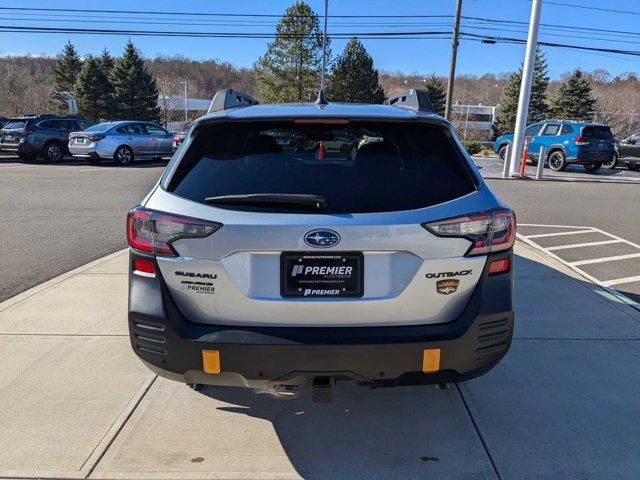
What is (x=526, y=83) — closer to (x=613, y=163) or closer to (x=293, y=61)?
(x=613, y=163)

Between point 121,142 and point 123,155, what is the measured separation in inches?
19.5

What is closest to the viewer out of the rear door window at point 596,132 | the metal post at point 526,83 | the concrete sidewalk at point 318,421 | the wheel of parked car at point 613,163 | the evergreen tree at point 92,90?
the concrete sidewalk at point 318,421

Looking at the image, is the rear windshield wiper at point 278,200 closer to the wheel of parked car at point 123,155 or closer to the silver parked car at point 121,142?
the silver parked car at point 121,142

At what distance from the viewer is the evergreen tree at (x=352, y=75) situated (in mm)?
55719

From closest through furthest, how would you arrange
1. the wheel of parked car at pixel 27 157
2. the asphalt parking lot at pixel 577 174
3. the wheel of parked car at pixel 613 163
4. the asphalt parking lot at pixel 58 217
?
the asphalt parking lot at pixel 58 217 < the asphalt parking lot at pixel 577 174 < the wheel of parked car at pixel 27 157 < the wheel of parked car at pixel 613 163

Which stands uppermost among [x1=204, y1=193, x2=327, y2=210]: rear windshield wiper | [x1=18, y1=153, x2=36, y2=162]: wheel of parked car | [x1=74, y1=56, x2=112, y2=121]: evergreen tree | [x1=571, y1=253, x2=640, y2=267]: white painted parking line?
[x1=74, y1=56, x2=112, y2=121]: evergreen tree

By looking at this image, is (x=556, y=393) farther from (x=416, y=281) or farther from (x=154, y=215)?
(x=154, y=215)

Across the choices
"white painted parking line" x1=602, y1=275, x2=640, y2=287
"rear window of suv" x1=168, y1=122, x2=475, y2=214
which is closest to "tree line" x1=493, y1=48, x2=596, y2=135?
"white painted parking line" x1=602, y1=275, x2=640, y2=287

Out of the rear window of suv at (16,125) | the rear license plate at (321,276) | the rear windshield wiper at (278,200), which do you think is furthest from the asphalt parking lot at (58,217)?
the rear license plate at (321,276)

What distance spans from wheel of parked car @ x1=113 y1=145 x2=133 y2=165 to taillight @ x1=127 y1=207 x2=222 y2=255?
1780 centimetres

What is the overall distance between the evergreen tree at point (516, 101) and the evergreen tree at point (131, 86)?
1263 inches

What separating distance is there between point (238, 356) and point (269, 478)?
0.68 meters

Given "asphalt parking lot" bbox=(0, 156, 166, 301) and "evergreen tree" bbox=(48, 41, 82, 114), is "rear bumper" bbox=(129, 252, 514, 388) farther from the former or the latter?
"evergreen tree" bbox=(48, 41, 82, 114)

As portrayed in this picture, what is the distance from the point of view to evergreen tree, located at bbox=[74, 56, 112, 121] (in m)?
46.3
